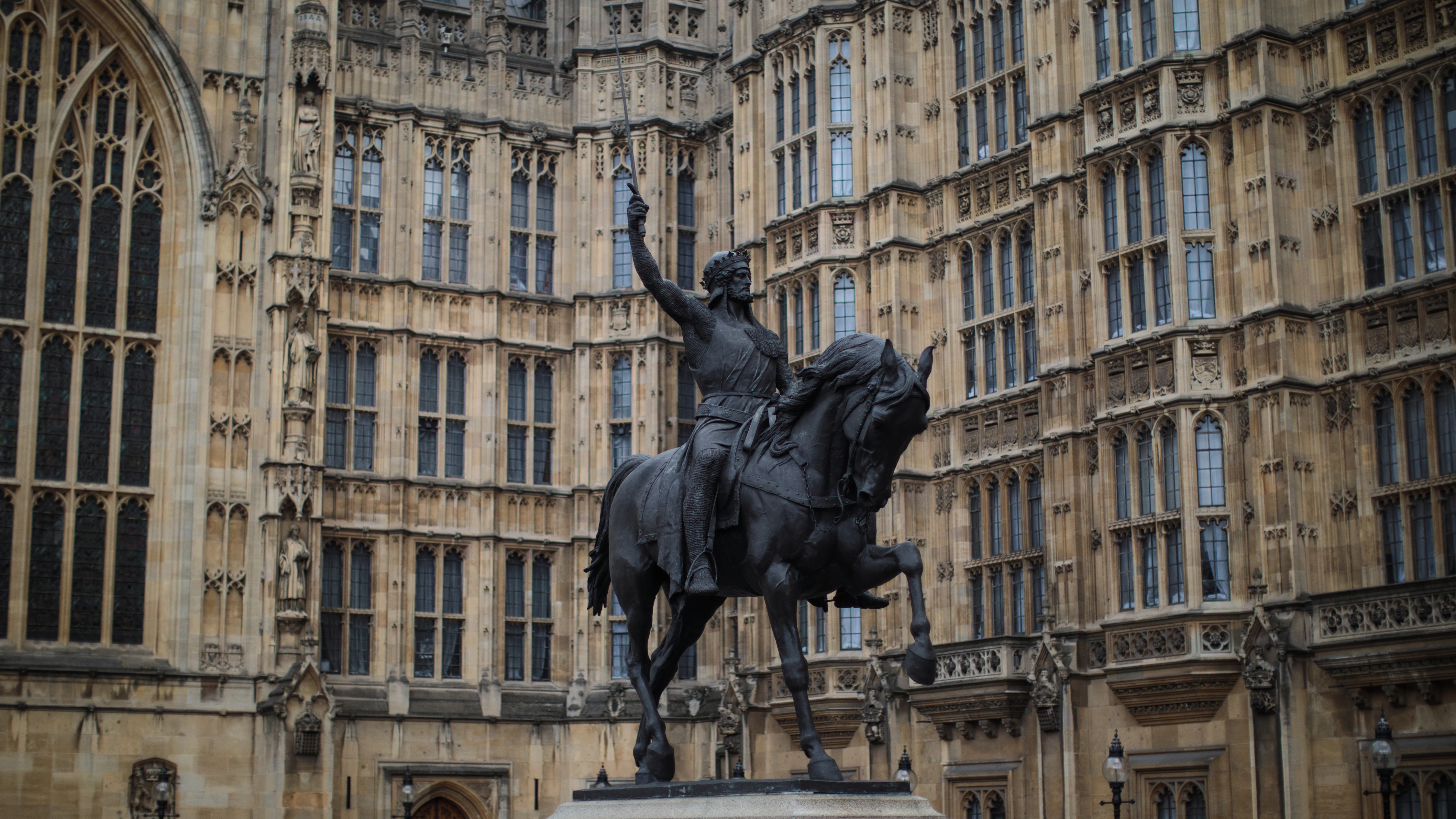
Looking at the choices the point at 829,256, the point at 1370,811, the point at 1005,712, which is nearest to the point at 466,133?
the point at 829,256

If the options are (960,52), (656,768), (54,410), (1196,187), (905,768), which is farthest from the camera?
(54,410)

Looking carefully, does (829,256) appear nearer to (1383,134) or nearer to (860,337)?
(1383,134)

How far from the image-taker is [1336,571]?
25906 millimetres

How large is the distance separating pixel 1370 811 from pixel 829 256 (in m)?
15.2

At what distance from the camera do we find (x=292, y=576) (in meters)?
34.8

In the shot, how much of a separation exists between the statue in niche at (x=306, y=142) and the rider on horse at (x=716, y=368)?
80.3 feet

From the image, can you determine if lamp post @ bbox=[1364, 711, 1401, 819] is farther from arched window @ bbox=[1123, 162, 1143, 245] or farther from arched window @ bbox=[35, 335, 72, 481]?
arched window @ bbox=[35, 335, 72, 481]

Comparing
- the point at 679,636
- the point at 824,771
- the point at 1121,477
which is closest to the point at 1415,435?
the point at 1121,477

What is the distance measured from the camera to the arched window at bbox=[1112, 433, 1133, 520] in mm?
28578

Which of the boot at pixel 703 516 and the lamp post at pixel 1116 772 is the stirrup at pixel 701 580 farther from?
the lamp post at pixel 1116 772

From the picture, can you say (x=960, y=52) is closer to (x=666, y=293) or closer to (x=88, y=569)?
(x=88, y=569)

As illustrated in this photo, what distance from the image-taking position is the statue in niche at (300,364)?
1406 inches

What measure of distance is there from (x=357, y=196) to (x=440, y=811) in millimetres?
12636

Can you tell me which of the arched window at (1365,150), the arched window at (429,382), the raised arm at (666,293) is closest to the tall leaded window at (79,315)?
the arched window at (429,382)
